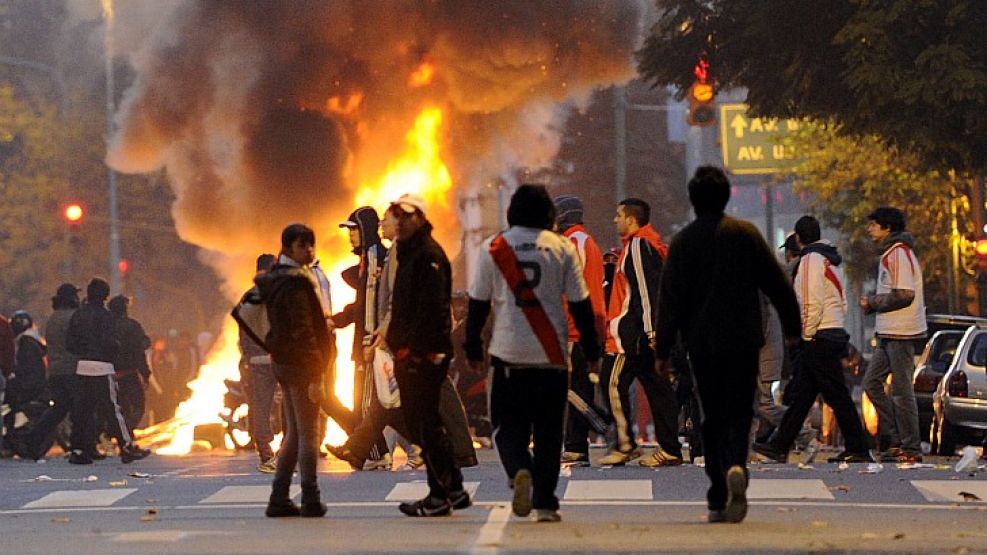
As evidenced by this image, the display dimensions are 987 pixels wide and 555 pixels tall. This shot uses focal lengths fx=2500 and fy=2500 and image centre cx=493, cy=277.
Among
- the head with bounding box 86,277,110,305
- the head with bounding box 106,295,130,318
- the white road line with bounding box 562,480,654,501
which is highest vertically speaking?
the head with bounding box 86,277,110,305

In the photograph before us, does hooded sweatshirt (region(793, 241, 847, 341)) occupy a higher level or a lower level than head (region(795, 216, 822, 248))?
lower

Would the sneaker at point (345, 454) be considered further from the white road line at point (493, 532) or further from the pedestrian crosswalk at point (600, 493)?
the white road line at point (493, 532)

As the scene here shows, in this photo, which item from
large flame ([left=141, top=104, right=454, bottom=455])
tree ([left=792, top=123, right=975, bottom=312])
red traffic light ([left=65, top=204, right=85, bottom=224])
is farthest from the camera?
red traffic light ([left=65, top=204, right=85, bottom=224])

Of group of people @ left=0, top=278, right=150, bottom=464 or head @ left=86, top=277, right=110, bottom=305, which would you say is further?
head @ left=86, top=277, right=110, bottom=305

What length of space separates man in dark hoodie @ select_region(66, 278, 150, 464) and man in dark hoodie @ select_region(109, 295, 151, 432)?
5.24 feet

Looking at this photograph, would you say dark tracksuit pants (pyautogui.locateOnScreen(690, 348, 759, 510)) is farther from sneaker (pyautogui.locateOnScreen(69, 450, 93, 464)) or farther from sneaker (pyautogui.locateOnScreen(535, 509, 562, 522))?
sneaker (pyautogui.locateOnScreen(69, 450, 93, 464))

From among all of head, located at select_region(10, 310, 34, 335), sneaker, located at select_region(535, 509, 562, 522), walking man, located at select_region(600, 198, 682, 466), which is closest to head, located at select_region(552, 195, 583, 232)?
walking man, located at select_region(600, 198, 682, 466)

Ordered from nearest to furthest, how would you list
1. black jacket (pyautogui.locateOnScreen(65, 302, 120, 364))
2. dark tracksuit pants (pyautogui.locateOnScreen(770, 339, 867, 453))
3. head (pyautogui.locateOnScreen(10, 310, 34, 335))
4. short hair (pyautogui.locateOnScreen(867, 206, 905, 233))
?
1. dark tracksuit pants (pyautogui.locateOnScreen(770, 339, 867, 453))
2. short hair (pyautogui.locateOnScreen(867, 206, 905, 233))
3. black jacket (pyautogui.locateOnScreen(65, 302, 120, 364))
4. head (pyautogui.locateOnScreen(10, 310, 34, 335))

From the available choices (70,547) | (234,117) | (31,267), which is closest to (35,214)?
(31,267)

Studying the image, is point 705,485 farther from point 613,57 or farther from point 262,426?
point 613,57

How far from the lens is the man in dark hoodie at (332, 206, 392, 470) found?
16984 millimetres

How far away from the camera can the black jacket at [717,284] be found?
12.3 m

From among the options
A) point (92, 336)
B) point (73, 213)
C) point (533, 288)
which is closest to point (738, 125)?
point (73, 213)

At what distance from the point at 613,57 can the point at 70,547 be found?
1830 centimetres
